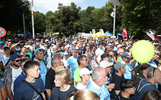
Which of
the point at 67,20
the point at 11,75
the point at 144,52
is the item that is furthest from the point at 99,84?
the point at 67,20

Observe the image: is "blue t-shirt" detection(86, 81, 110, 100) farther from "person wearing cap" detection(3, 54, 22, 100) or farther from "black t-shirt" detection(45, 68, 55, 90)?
"person wearing cap" detection(3, 54, 22, 100)

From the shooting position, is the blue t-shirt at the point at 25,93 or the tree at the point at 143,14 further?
the tree at the point at 143,14

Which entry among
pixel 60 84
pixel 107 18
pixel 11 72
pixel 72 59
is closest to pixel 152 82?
pixel 60 84

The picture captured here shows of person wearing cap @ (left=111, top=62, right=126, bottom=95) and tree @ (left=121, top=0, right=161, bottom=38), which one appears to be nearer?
person wearing cap @ (left=111, top=62, right=126, bottom=95)

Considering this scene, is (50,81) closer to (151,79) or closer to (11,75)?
(11,75)

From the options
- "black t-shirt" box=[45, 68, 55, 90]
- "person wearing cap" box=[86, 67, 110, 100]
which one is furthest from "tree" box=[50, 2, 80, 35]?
"person wearing cap" box=[86, 67, 110, 100]

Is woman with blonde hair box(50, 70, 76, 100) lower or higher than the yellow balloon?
lower

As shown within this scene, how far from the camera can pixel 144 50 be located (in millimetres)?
3783

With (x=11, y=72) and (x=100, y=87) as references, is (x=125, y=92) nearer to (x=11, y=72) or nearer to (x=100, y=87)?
(x=100, y=87)

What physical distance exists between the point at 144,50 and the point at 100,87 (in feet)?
7.06

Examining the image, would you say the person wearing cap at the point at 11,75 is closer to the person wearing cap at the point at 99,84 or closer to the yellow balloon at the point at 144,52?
the person wearing cap at the point at 99,84

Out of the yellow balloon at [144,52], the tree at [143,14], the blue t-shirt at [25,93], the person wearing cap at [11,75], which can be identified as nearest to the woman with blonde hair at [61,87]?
the blue t-shirt at [25,93]

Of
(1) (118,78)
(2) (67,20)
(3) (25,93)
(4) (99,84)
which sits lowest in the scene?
(1) (118,78)

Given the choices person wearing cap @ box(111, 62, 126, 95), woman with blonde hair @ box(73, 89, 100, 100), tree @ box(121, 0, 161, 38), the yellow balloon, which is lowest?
person wearing cap @ box(111, 62, 126, 95)
